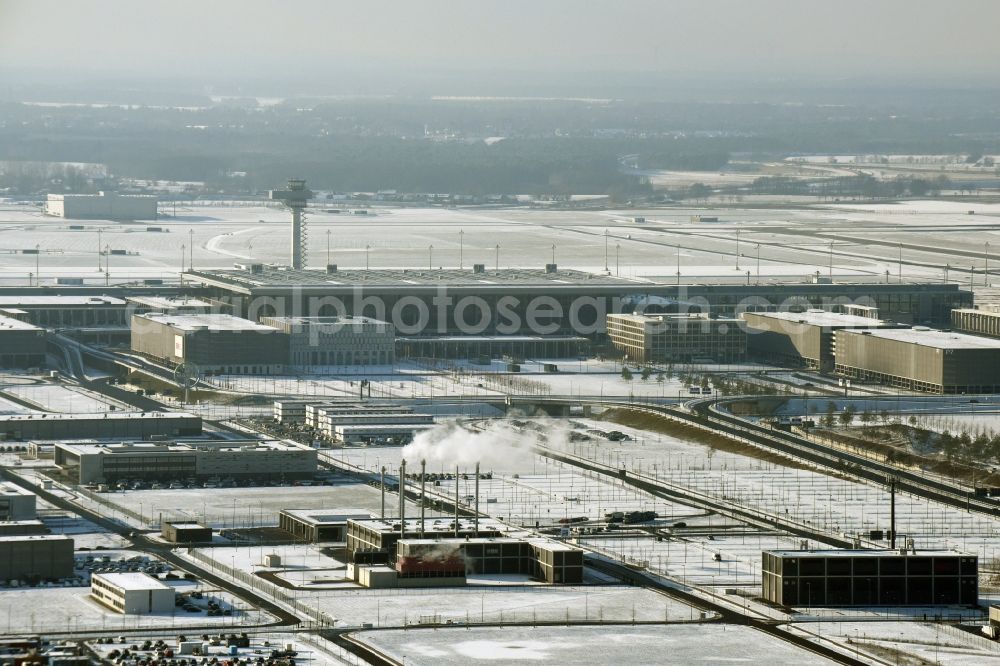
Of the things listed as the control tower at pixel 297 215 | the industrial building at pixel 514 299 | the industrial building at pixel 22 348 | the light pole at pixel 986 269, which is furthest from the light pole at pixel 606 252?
the industrial building at pixel 22 348

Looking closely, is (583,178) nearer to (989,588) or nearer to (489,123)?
(489,123)

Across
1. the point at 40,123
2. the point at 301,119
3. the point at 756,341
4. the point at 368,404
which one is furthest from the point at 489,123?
the point at 368,404

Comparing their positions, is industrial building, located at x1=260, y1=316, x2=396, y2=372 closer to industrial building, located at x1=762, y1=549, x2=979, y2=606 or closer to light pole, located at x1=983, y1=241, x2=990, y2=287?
light pole, located at x1=983, y1=241, x2=990, y2=287

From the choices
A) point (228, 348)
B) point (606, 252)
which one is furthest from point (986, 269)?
point (228, 348)

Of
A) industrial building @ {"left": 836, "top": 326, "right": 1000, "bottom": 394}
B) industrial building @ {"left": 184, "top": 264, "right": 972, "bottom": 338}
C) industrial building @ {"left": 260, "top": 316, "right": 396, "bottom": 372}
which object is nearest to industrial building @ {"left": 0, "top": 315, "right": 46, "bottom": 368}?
industrial building @ {"left": 260, "top": 316, "right": 396, "bottom": 372}

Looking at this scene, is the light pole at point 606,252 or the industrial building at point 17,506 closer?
the industrial building at point 17,506

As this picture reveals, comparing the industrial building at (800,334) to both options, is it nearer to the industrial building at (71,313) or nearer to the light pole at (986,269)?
the industrial building at (71,313)
